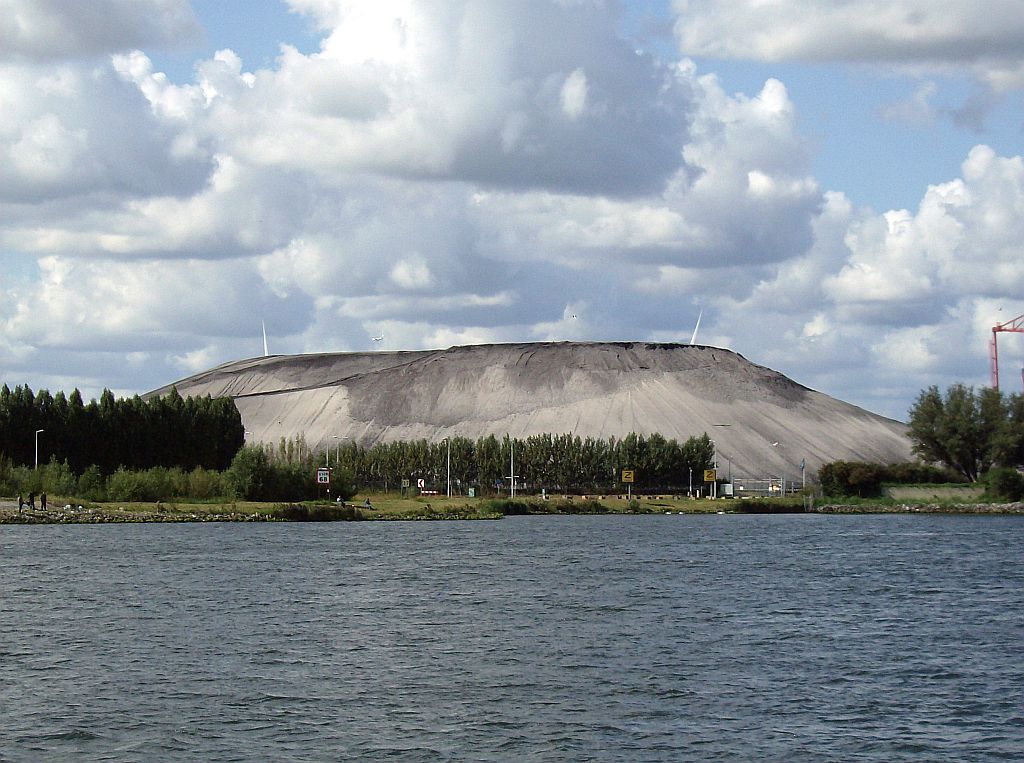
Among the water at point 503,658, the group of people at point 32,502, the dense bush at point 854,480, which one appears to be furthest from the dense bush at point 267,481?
the dense bush at point 854,480

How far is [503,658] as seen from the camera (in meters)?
39.9

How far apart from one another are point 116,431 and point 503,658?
11590 cm

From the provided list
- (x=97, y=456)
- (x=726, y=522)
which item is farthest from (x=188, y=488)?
(x=726, y=522)

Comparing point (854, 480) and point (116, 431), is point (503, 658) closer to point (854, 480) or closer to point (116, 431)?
point (116, 431)

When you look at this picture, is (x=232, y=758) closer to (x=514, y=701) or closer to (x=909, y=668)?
(x=514, y=701)

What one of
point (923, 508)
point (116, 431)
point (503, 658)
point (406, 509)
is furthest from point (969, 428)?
point (503, 658)

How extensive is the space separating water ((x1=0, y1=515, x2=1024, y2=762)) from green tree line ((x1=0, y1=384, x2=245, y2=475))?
216 feet

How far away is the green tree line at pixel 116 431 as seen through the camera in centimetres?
14212

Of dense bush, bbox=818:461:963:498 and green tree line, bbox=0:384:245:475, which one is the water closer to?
green tree line, bbox=0:384:245:475

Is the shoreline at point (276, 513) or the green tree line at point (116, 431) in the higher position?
the green tree line at point (116, 431)

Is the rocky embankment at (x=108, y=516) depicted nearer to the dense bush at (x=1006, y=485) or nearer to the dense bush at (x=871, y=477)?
the dense bush at (x=1006, y=485)

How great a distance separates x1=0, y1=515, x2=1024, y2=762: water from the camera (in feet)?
95.0

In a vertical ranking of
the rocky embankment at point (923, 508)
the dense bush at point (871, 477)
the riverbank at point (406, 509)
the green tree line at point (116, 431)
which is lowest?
the rocky embankment at point (923, 508)

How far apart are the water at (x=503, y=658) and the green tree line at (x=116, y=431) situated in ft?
216
